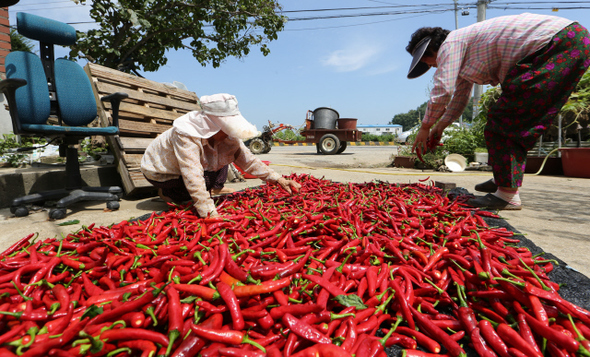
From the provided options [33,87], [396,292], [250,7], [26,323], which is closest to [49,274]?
[26,323]

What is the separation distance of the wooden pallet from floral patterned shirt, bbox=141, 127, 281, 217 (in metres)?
0.96

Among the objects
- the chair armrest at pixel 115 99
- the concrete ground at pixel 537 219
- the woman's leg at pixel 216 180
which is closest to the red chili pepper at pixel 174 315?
the concrete ground at pixel 537 219

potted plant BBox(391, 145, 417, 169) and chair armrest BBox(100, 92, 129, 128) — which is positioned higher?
chair armrest BBox(100, 92, 129, 128)

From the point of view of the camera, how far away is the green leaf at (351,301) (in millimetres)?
1438

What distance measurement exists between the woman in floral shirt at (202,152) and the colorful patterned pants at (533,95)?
220cm

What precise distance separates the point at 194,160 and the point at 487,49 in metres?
2.99

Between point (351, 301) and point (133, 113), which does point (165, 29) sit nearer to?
point (133, 113)

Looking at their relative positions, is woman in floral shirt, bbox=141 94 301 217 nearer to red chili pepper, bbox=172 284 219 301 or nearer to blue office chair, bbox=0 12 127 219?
blue office chair, bbox=0 12 127 219

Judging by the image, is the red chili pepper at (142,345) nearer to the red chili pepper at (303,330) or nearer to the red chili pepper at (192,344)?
the red chili pepper at (192,344)

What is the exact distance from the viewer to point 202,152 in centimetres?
320

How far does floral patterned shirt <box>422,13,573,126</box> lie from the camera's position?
285 centimetres

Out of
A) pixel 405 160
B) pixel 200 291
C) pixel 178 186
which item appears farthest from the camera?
pixel 405 160

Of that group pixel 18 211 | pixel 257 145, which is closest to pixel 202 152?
pixel 18 211

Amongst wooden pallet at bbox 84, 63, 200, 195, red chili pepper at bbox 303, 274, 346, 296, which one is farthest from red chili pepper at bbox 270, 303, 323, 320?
wooden pallet at bbox 84, 63, 200, 195
